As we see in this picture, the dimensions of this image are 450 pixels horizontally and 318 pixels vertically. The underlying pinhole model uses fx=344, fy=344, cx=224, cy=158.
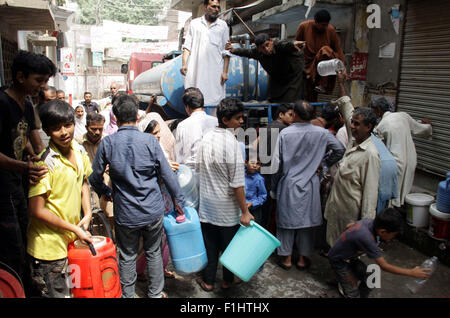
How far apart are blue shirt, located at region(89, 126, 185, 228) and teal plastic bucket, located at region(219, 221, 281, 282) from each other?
0.74 metres

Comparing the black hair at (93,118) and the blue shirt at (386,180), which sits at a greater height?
the black hair at (93,118)

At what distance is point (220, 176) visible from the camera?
9.95ft

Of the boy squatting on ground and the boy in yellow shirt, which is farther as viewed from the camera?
the boy squatting on ground

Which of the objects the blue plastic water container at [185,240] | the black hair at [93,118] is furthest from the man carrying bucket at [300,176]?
the black hair at [93,118]

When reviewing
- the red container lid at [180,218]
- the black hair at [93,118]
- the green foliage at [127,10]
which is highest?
the green foliage at [127,10]

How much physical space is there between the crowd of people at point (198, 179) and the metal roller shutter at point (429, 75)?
1.87ft

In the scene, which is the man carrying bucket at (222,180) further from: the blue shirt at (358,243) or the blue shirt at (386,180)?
the blue shirt at (386,180)

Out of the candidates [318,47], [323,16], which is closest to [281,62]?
[318,47]

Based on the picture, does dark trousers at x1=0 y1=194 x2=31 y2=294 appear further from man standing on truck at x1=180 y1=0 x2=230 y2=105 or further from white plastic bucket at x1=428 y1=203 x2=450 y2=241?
white plastic bucket at x1=428 y1=203 x2=450 y2=241

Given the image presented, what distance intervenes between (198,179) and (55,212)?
1.35 meters

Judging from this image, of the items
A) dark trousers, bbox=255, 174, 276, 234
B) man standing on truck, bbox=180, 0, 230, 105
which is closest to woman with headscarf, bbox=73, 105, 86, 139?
man standing on truck, bbox=180, 0, 230, 105

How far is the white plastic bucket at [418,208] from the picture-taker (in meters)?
4.34

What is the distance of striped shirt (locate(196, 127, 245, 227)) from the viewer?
9.65 feet

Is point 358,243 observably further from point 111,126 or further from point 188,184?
point 111,126
